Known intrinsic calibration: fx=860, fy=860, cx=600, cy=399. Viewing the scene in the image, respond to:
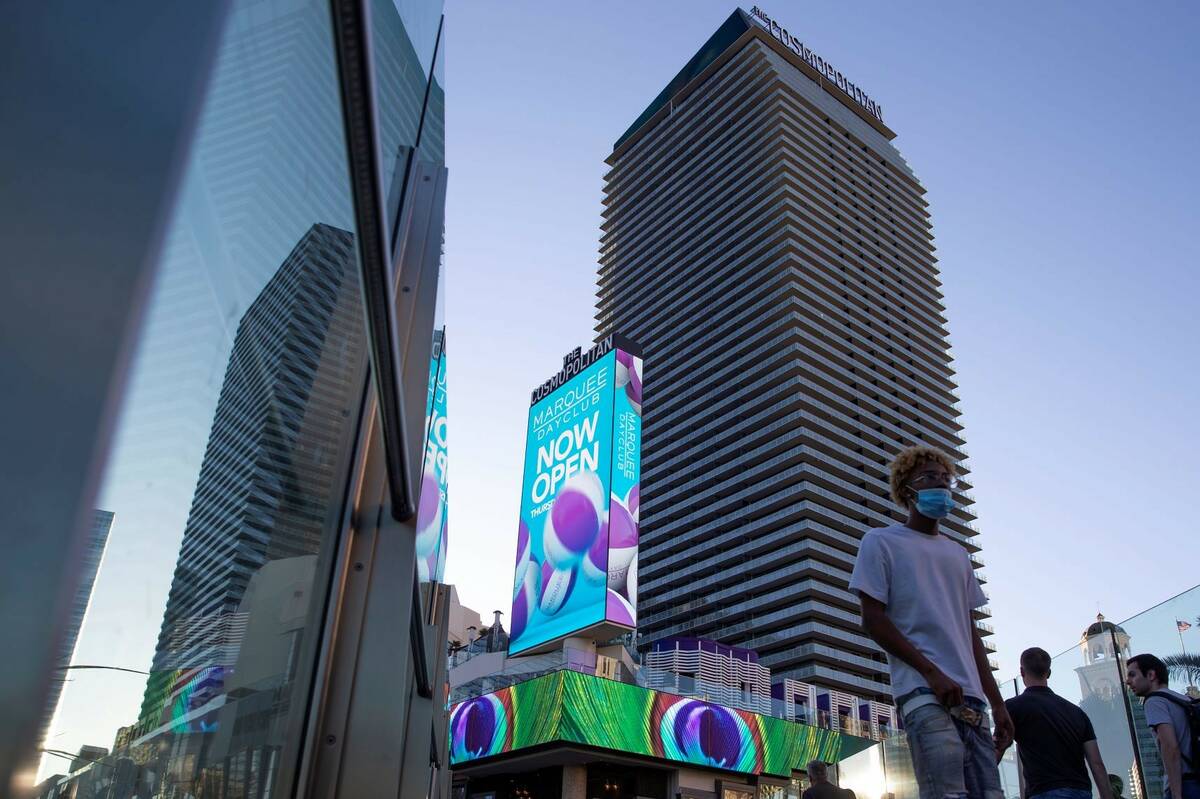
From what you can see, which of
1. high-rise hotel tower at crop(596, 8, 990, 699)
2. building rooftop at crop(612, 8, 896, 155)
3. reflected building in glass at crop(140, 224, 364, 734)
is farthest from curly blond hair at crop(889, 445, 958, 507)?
building rooftop at crop(612, 8, 896, 155)

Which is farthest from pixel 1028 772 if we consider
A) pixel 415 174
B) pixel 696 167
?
pixel 696 167

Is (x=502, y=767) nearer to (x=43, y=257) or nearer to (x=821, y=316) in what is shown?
(x=43, y=257)

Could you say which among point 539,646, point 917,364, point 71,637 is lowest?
point 71,637

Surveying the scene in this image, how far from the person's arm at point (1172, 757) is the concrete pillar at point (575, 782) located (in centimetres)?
1983

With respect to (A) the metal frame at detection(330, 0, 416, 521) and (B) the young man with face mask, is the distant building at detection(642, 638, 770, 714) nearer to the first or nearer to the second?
(B) the young man with face mask

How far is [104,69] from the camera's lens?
52 cm

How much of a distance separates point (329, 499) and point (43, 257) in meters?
1.23

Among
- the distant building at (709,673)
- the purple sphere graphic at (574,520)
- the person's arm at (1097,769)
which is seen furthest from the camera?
the distant building at (709,673)

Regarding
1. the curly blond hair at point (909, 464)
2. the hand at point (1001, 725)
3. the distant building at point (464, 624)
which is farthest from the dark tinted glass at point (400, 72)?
the distant building at point (464, 624)

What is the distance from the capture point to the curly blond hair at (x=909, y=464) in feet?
9.60

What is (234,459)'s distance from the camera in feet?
3.52

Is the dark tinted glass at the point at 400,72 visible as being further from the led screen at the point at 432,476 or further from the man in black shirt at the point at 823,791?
the man in black shirt at the point at 823,791

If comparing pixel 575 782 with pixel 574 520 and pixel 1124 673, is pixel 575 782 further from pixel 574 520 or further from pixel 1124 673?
pixel 1124 673

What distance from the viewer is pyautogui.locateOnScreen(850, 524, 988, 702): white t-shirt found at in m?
2.51
